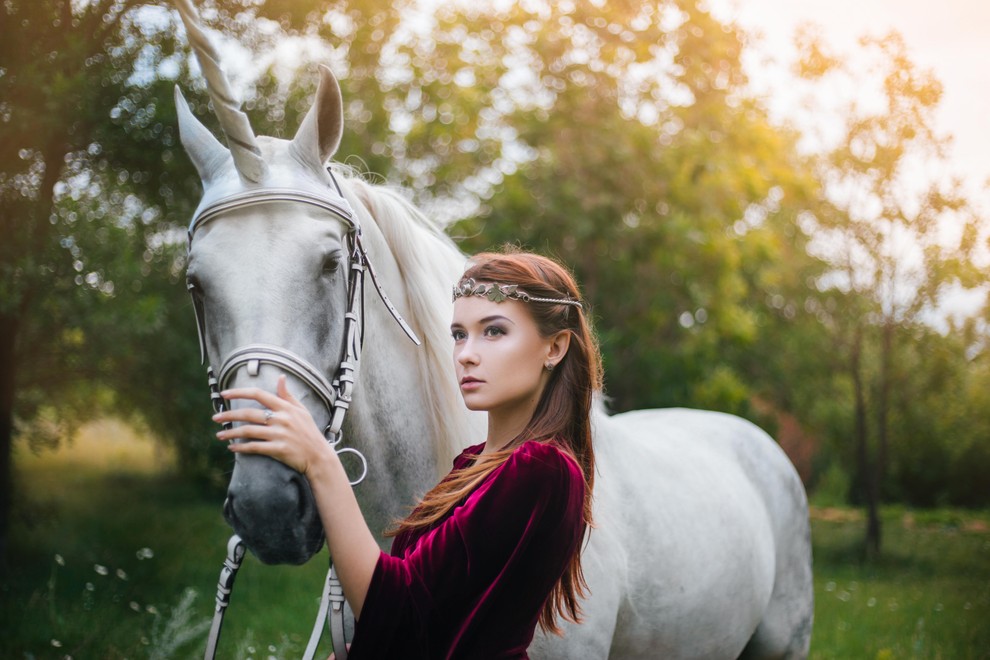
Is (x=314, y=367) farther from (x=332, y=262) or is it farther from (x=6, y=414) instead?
(x=6, y=414)

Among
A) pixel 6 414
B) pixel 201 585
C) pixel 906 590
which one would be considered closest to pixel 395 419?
pixel 6 414

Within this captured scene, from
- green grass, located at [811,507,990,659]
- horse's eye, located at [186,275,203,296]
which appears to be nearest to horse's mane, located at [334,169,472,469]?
horse's eye, located at [186,275,203,296]

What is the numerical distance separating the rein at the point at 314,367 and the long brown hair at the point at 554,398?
0.27 meters

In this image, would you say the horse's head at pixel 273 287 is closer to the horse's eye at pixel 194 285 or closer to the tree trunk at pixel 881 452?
the horse's eye at pixel 194 285

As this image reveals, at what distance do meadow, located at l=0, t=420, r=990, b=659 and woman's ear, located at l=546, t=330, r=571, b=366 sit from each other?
8.46ft

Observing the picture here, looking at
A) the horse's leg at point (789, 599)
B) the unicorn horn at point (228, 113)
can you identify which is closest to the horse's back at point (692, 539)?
the horse's leg at point (789, 599)

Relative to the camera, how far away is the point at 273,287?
1651mm

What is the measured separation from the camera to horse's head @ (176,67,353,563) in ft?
5.08

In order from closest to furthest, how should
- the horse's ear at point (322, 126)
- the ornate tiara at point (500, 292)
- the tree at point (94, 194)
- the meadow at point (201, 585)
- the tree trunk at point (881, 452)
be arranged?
the ornate tiara at point (500, 292) → the horse's ear at point (322, 126) → the meadow at point (201, 585) → the tree at point (94, 194) → the tree trunk at point (881, 452)

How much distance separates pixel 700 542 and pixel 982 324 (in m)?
8.13

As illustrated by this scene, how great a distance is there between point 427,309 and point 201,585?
542 centimetres

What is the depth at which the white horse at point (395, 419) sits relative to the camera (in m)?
1.65

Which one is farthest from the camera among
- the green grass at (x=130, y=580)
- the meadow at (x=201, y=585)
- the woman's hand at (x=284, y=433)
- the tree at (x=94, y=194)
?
the tree at (x=94, y=194)

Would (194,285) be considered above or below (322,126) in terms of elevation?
below
